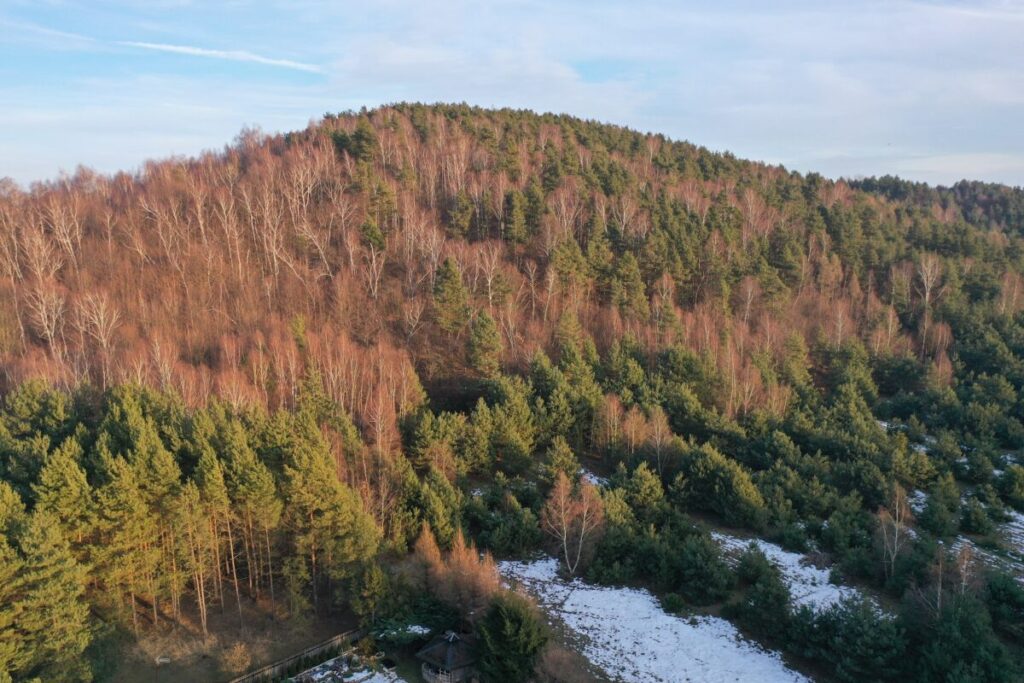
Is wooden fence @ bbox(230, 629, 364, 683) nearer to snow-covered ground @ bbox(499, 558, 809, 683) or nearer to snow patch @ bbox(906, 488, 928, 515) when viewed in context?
snow-covered ground @ bbox(499, 558, 809, 683)

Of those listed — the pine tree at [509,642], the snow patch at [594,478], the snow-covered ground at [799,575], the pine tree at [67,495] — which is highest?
the pine tree at [67,495]

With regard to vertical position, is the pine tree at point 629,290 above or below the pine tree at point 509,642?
above

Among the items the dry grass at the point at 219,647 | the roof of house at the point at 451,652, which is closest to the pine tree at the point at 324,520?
the dry grass at the point at 219,647

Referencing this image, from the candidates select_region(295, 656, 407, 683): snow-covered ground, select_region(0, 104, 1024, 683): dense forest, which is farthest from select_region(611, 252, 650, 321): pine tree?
select_region(295, 656, 407, 683): snow-covered ground

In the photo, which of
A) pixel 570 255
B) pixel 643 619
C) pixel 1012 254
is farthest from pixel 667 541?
pixel 1012 254

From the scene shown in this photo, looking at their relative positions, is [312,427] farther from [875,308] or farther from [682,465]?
[875,308]

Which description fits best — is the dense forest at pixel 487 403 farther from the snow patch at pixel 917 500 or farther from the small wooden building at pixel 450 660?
the small wooden building at pixel 450 660

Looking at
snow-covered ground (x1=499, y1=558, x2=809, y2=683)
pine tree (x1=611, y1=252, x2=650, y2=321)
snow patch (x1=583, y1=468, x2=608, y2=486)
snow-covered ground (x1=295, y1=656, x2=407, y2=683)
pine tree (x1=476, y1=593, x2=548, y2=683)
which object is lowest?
snow-covered ground (x1=499, y1=558, x2=809, y2=683)
